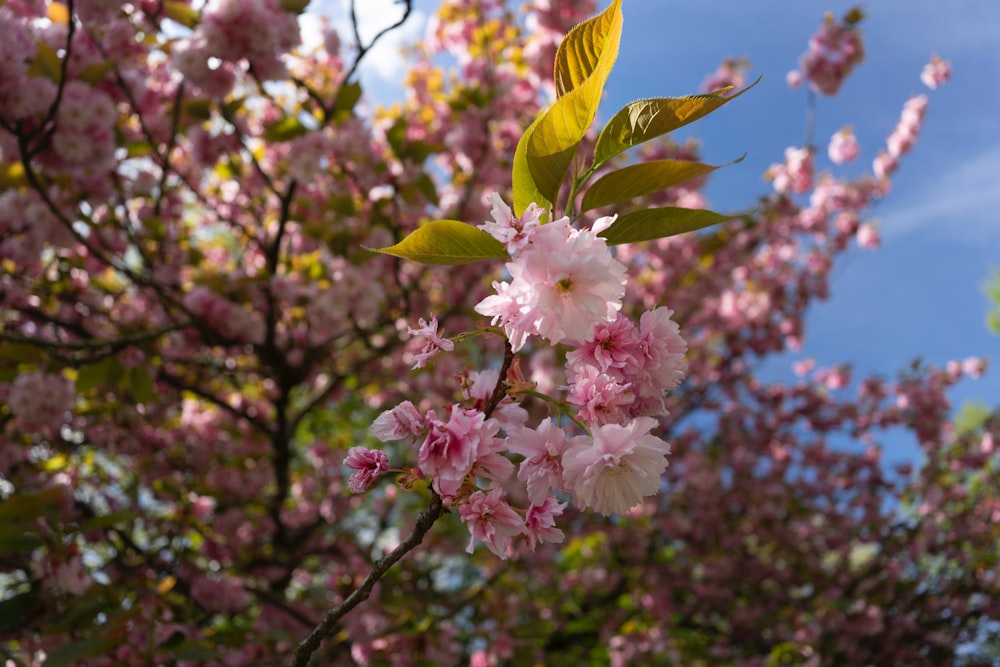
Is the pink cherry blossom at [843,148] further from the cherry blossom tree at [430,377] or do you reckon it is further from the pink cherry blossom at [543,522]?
the pink cherry blossom at [543,522]

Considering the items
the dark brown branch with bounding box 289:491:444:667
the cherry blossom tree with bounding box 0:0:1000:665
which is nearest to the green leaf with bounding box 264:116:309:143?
the cherry blossom tree with bounding box 0:0:1000:665

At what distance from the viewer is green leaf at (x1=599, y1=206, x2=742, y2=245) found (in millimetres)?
930

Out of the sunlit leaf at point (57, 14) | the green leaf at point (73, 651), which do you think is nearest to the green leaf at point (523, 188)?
the green leaf at point (73, 651)

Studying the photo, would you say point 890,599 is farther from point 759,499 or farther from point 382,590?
point 382,590

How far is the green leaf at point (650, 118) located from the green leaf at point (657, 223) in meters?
0.10

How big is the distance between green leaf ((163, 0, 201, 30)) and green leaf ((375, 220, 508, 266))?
262 centimetres

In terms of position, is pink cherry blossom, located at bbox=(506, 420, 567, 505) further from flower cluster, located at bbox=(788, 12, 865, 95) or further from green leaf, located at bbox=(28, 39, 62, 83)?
flower cluster, located at bbox=(788, 12, 865, 95)

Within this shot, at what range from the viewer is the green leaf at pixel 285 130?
124 inches

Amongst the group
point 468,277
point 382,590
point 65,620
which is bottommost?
point 65,620

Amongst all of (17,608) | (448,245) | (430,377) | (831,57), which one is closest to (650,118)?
(448,245)

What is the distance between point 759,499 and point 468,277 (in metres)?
3.22

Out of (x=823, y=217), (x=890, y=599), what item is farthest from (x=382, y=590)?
(x=823, y=217)

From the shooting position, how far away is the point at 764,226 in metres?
6.57

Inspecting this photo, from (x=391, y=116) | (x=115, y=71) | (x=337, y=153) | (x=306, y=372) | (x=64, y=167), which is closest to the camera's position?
(x=64, y=167)
